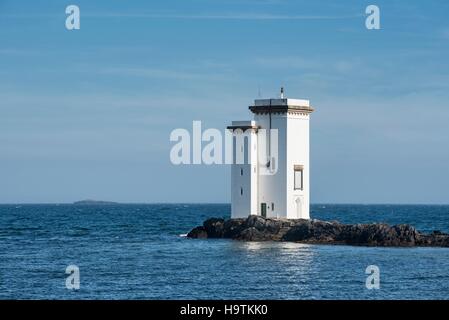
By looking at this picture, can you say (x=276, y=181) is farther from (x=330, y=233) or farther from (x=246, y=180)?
(x=330, y=233)

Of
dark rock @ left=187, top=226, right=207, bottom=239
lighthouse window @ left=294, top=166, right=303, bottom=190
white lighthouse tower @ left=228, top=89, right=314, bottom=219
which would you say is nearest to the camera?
white lighthouse tower @ left=228, top=89, right=314, bottom=219

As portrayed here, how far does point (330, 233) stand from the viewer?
212ft

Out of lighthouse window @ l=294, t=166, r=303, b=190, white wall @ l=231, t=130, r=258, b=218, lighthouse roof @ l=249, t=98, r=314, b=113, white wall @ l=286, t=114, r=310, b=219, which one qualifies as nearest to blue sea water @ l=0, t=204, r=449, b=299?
white wall @ l=231, t=130, r=258, b=218

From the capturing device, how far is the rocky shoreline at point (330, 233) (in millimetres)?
62969

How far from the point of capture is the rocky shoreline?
207ft

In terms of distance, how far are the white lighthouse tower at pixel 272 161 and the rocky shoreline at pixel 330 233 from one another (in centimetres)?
176

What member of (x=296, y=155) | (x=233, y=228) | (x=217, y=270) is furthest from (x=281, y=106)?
(x=217, y=270)

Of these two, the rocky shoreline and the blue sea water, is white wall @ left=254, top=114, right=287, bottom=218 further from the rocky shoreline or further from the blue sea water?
the blue sea water

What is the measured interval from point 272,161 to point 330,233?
288 inches

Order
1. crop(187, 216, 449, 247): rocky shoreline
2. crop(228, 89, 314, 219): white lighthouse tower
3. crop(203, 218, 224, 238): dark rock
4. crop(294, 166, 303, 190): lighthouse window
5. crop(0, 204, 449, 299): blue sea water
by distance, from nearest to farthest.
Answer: crop(0, 204, 449, 299): blue sea water
crop(187, 216, 449, 247): rocky shoreline
crop(228, 89, 314, 219): white lighthouse tower
crop(294, 166, 303, 190): lighthouse window
crop(203, 218, 224, 238): dark rock

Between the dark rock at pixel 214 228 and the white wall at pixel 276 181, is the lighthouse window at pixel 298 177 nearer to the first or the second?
the white wall at pixel 276 181

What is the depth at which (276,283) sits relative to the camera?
137 ft

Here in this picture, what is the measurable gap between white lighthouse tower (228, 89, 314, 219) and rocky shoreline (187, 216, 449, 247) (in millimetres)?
1758

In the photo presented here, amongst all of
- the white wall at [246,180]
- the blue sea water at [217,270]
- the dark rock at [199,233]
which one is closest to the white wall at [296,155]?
the white wall at [246,180]
